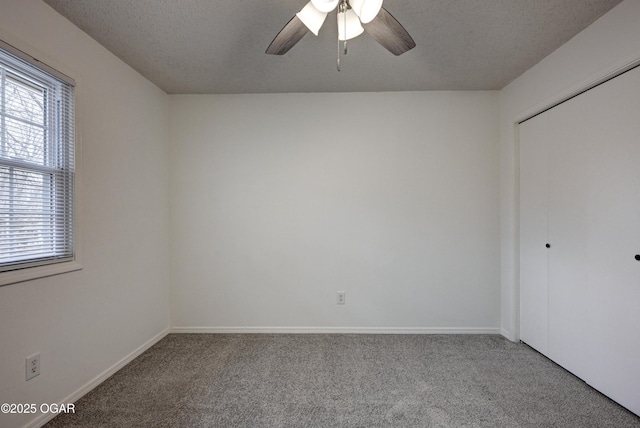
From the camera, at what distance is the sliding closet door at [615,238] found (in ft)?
5.39

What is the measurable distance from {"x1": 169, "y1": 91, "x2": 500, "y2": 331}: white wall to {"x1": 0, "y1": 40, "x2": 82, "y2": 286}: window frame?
1040 mm

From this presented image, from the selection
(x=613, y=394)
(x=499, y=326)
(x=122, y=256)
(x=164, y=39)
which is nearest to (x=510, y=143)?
(x=499, y=326)

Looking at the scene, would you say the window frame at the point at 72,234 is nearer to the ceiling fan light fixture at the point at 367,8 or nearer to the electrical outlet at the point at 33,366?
the electrical outlet at the point at 33,366

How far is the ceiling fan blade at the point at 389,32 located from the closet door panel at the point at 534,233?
159cm

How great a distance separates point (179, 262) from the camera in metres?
2.87

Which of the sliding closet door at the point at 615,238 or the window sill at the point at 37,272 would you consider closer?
the window sill at the point at 37,272

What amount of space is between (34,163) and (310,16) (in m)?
1.77

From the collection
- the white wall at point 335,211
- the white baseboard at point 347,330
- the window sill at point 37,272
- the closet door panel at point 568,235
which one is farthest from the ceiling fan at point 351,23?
the white baseboard at point 347,330

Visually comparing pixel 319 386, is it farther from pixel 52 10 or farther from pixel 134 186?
pixel 52 10

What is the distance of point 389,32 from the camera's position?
1.48 metres

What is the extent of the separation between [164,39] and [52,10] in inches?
23.3

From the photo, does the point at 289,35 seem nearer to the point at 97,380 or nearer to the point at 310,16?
the point at 310,16

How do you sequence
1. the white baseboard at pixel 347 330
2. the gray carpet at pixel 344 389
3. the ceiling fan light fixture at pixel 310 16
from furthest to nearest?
the white baseboard at pixel 347 330, the gray carpet at pixel 344 389, the ceiling fan light fixture at pixel 310 16

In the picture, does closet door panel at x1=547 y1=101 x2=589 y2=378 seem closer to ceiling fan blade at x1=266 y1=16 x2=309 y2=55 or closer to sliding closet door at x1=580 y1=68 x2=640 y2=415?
sliding closet door at x1=580 y1=68 x2=640 y2=415
